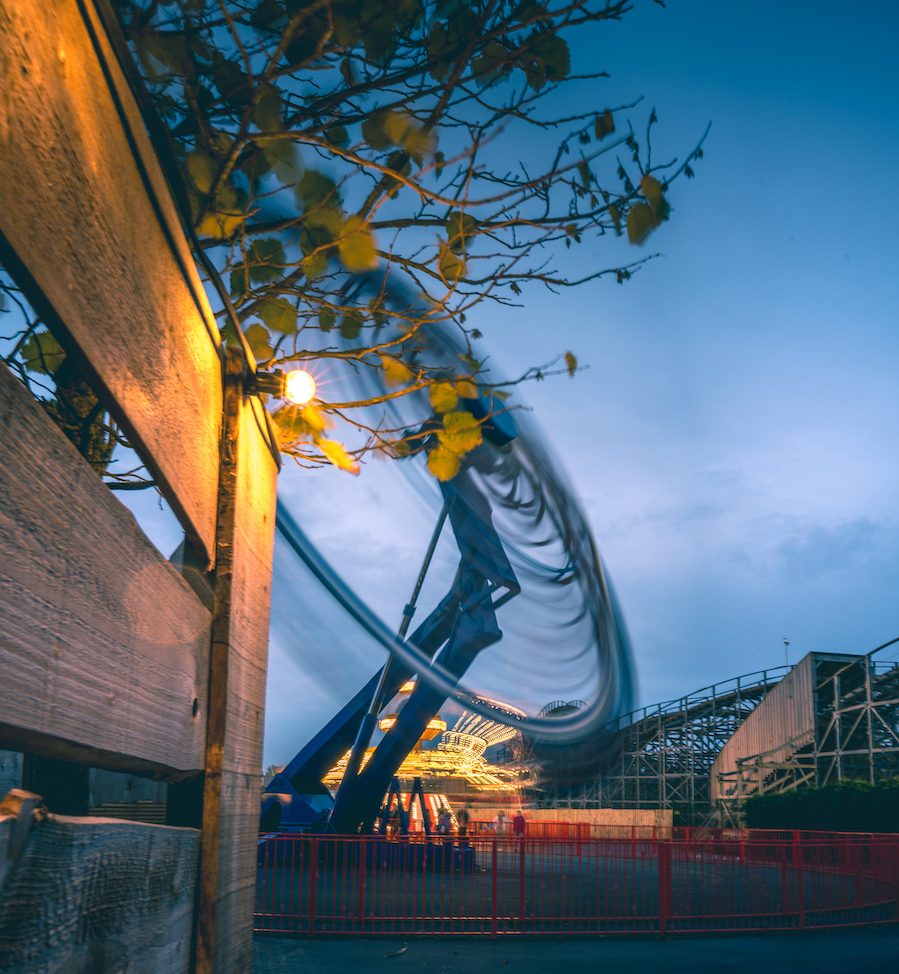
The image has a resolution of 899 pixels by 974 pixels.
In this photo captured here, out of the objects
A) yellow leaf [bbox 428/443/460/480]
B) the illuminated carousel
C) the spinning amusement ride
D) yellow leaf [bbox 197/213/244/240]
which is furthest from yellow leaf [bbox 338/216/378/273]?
the illuminated carousel

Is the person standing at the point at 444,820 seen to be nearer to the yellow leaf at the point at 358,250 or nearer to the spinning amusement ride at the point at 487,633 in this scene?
the spinning amusement ride at the point at 487,633

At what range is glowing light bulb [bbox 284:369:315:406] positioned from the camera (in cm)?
265

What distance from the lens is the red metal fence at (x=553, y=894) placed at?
11.5 meters

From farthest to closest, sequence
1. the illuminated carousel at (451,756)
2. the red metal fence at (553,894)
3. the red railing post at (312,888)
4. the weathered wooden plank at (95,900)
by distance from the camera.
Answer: the illuminated carousel at (451,756) → the red metal fence at (553,894) → the red railing post at (312,888) → the weathered wooden plank at (95,900)

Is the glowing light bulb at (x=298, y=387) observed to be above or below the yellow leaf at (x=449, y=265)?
below

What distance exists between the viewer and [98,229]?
117 centimetres

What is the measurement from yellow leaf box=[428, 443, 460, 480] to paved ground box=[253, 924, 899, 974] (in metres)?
7.29

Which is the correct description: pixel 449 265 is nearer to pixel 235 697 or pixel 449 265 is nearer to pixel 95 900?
pixel 235 697

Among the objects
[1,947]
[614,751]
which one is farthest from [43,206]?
[614,751]

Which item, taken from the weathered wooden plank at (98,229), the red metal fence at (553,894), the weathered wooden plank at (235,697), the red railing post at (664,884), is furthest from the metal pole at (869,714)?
the weathered wooden plank at (98,229)

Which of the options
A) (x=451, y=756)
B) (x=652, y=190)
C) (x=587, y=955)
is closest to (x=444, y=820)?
(x=451, y=756)

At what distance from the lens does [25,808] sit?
878 millimetres

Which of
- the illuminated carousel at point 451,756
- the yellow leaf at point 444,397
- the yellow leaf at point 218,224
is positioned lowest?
the illuminated carousel at point 451,756

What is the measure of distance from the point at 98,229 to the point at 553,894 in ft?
50.9
